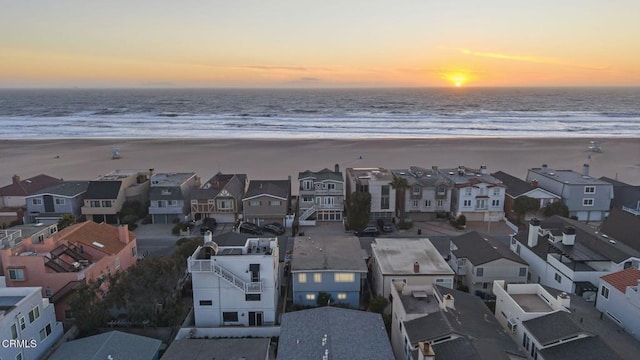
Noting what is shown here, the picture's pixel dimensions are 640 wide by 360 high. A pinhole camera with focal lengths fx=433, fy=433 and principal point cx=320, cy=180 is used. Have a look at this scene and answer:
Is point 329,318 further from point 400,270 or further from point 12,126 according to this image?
point 12,126

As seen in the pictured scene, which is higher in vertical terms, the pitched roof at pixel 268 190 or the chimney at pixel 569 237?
the chimney at pixel 569 237

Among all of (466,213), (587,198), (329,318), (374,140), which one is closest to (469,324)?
(329,318)

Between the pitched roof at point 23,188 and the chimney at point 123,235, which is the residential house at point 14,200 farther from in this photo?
the chimney at point 123,235

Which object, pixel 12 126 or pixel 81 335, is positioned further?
pixel 12 126

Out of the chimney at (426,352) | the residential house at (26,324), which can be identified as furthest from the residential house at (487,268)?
the residential house at (26,324)

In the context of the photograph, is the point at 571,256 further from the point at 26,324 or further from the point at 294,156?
the point at 294,156

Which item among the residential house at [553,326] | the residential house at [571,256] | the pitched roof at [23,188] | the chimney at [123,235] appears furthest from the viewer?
the pitched roof at [23,188]
